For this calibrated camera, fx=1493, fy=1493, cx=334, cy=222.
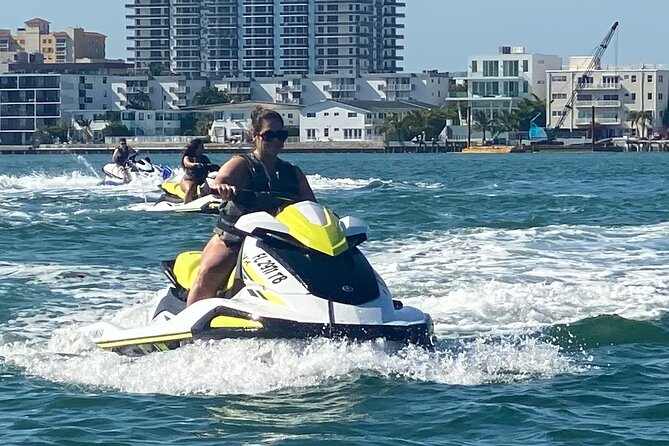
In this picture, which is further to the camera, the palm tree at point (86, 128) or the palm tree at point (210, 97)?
the palm tree at point (210, 97)

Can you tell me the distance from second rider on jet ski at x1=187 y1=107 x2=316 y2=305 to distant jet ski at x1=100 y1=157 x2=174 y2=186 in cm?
2863

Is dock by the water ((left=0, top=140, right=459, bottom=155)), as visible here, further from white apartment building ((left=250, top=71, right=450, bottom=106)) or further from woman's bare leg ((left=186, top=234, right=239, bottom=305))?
woman's bare leg ((left=186, top=234, right=239, bottom=305))

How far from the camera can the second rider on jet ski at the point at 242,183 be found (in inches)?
374

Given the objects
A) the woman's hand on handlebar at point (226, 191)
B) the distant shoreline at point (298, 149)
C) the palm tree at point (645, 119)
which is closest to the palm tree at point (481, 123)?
the distant shoreline at point (298, 149)

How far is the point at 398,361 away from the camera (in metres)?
9.05

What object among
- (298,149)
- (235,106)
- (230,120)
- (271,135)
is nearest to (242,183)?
(271,135)

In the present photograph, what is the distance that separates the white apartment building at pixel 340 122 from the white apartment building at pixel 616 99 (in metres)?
15.6

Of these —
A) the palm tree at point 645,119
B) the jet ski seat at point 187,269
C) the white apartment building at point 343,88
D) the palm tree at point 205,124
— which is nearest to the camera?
the jet ski seat at point 187,269

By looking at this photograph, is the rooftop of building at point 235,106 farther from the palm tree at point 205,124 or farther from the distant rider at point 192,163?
the distant rider at point 192,163

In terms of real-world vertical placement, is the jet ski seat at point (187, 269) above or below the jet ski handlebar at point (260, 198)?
below

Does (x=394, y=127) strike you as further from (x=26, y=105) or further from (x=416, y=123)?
(x=26, y=105)

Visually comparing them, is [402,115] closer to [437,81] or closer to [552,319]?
[437,81]

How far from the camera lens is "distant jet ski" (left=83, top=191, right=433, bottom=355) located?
8867 mm

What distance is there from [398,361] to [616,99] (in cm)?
12145
